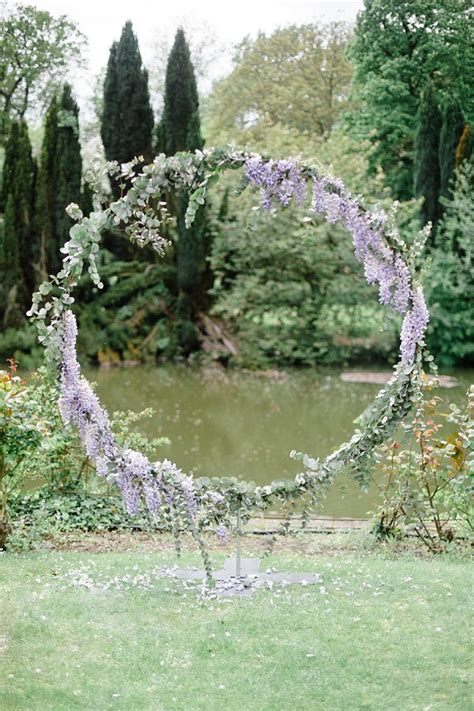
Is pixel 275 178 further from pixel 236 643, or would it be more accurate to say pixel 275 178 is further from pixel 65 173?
pixel 65 173

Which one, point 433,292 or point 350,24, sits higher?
point 350,24

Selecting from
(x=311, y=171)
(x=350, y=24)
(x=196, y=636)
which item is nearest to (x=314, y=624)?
(x=196, y=636)

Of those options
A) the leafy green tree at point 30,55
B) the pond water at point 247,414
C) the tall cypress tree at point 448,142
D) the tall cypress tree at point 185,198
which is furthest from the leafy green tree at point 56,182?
the tall cypress tree at point 448,142

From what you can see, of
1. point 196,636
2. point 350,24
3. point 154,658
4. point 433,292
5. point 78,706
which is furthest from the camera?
point 350,24

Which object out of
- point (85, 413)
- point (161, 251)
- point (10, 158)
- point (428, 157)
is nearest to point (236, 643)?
point (85, 413)

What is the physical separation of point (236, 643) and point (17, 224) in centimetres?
1526

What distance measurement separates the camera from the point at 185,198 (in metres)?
17.8

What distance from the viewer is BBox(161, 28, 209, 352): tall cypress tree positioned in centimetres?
1791

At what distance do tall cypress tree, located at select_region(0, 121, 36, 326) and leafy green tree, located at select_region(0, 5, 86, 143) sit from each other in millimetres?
5538

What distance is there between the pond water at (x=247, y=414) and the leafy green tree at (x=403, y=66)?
612cm

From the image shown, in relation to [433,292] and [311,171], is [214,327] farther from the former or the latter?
[311,171]

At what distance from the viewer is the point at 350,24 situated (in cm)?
2562

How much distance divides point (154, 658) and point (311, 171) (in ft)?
8.97

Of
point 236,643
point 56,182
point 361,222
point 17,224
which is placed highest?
point 56,182
